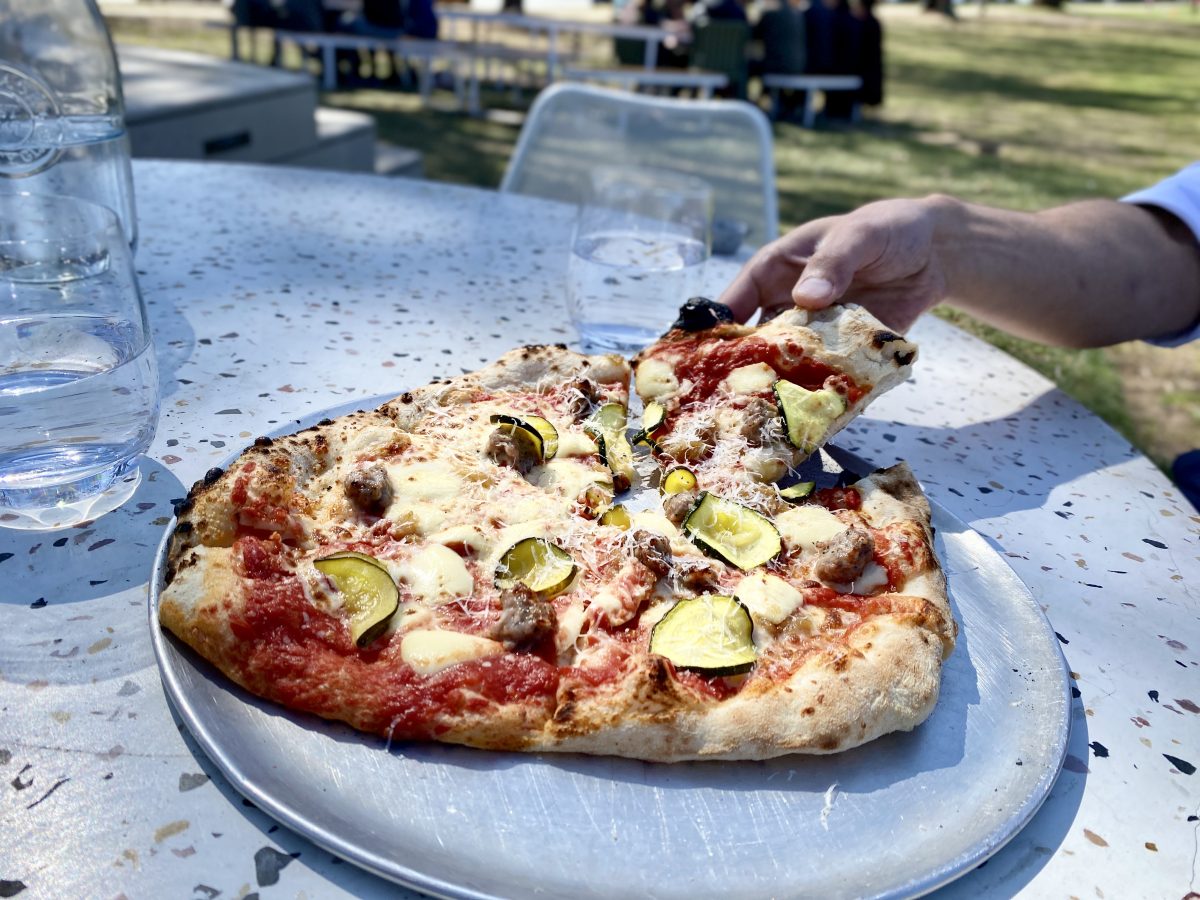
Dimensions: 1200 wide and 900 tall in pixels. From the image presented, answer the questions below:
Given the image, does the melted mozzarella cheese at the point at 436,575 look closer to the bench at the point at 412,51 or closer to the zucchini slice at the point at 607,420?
the zucchini slice at the point at 607,420

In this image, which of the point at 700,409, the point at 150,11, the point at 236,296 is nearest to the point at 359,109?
the point at 150,11

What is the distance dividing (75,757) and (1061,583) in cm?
156

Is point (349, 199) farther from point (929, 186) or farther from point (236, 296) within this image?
point (929, 186)

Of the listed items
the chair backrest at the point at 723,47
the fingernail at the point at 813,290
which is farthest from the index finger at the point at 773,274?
the chair backrest at the point at 723,47

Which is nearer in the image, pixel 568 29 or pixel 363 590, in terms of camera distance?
pixel 363 590

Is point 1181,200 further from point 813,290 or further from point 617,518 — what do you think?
point 617,518

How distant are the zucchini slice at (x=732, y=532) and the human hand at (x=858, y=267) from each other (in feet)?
2.15

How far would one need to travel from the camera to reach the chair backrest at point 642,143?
4.54 m

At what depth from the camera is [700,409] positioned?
80.9 inches

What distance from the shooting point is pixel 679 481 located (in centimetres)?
181

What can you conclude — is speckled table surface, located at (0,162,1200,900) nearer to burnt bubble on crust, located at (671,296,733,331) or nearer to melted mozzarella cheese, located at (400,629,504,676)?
melted mozzarella cheese, located at (400,629,504,676)

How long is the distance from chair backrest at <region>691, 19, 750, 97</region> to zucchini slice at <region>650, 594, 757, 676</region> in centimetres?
1510

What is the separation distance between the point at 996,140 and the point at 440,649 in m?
15.3

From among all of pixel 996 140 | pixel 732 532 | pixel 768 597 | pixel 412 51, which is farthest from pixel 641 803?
pixel 996 140
